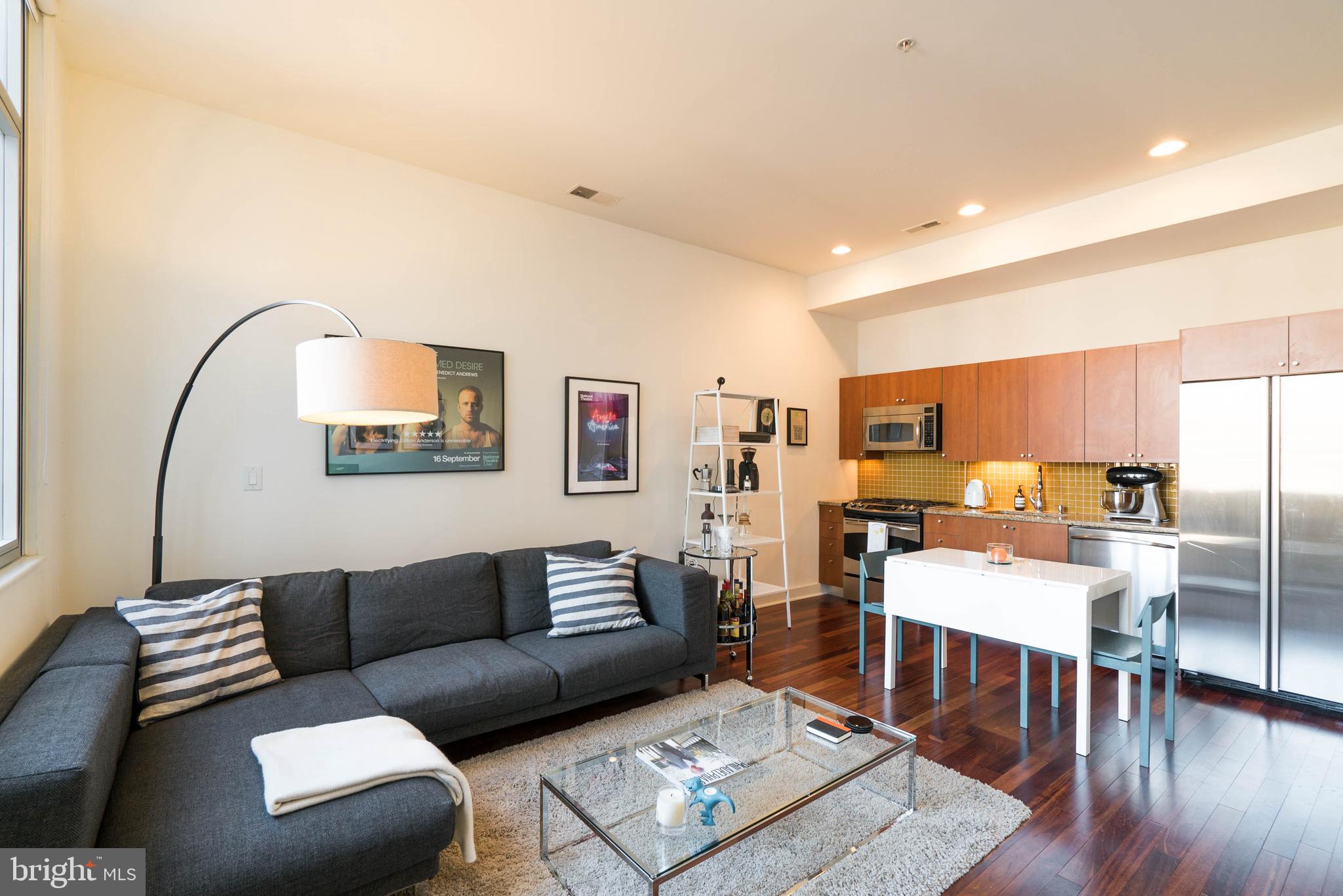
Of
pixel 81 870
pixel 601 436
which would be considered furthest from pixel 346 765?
pixel 601 436

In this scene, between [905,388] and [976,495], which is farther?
[905,388]

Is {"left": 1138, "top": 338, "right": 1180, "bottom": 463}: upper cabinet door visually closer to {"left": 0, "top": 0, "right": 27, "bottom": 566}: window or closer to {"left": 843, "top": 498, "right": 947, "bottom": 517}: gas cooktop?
{"left": 843, "top": 498, "right": 947, "bottom": 517}: gas cooktop

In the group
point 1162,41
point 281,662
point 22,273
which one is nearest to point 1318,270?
point 1162,41

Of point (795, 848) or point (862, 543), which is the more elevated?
point (862, 543)

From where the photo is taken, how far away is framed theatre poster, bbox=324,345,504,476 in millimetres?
3410

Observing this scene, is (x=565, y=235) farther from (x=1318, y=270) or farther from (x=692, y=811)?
(x=1318, y=270)

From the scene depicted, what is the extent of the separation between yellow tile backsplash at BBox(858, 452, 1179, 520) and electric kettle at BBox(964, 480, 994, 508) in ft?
0.56

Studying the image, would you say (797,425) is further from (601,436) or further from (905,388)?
(601,436)

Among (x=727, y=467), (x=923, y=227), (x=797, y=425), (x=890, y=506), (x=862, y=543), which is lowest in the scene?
(x=862, y=543)

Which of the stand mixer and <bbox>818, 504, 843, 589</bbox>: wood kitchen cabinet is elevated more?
the stand mixer

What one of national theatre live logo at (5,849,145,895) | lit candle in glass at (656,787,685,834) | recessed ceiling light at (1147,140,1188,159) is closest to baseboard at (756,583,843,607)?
lit candle in glass at (656,787,685,834)

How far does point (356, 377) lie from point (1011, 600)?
119 inches

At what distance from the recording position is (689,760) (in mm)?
2188

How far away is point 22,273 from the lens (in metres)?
2.28
